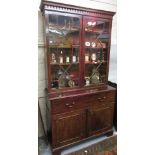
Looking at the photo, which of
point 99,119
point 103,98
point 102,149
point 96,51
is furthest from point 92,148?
point 96,51

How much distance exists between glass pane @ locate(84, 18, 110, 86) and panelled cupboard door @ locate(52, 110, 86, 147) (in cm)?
50

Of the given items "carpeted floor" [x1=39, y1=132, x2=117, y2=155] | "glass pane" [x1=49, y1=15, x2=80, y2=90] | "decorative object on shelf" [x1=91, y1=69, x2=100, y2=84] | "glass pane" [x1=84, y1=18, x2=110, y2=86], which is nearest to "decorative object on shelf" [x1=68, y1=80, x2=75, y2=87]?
"glass pane" [x1=49, y1=15, x2=80, y2=90]

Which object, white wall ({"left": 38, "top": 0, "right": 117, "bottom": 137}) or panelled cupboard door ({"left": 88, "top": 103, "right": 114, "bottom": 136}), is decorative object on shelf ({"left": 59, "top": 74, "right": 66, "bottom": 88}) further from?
panelled cupboard door ({"left": 88, "top": 103, "right": 114, "bottom": 136})

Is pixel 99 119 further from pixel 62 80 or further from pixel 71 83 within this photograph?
pixel 62 80

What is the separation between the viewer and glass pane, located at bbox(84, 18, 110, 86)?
6.68 feet

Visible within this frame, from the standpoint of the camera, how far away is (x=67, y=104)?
1820 mm

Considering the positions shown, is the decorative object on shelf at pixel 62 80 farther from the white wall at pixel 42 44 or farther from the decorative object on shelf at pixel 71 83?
the white wall at pixel 42 44

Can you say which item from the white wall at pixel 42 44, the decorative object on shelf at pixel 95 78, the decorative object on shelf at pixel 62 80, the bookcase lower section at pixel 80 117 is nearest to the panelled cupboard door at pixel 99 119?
the bookcase lower section at pixel 80 117

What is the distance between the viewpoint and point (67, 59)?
Result: 1.98 metres

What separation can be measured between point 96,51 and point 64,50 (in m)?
0.51
